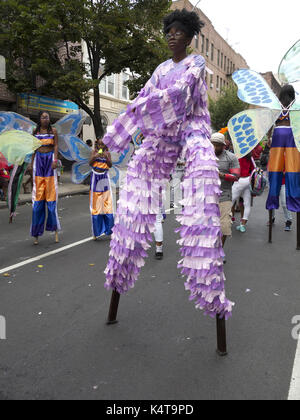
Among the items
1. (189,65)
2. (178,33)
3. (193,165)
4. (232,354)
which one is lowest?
(232,354)

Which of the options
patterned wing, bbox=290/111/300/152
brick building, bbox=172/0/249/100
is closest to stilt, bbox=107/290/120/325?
patterned wing, bbox=290/111/300/152

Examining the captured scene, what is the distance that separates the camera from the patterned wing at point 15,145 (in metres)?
4.30

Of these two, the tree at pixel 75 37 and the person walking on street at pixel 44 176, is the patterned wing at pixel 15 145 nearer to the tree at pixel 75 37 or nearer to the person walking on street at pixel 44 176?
the person walking on street at pixel 44 176

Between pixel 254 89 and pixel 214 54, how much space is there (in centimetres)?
4023

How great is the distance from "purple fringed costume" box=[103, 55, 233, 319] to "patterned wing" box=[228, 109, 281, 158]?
215 cm

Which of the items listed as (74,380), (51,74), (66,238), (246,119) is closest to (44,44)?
(51,74)

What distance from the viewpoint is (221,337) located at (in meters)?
2.40

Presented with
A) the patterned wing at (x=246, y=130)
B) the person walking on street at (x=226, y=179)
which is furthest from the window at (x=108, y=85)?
the person walking on street at (x=226, y=179)

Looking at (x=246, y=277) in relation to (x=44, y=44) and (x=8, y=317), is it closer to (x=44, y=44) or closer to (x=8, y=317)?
(x=8, y=317)

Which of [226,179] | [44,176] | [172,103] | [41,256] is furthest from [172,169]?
[44,176]

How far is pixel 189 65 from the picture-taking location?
245 centimetres

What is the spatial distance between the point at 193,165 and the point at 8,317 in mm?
1963

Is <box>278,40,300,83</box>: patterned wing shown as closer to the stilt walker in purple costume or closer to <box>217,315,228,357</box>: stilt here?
the stilt walker in purple costume

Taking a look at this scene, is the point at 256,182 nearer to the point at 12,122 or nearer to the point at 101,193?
the point at 101,193
